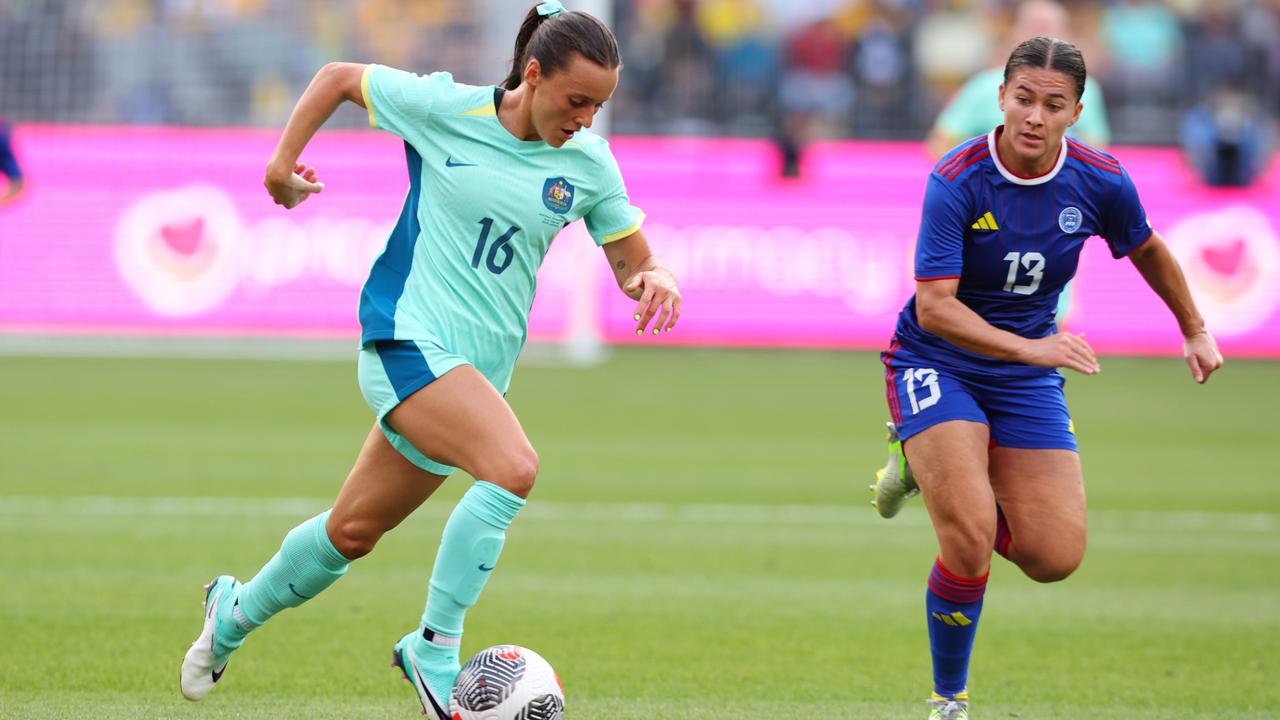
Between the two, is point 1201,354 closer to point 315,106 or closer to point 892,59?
point 315,106

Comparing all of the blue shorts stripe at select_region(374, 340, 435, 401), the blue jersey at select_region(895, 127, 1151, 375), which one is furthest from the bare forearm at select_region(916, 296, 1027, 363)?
the blue shorts stripe at select_region(374, 340, 435, 401)

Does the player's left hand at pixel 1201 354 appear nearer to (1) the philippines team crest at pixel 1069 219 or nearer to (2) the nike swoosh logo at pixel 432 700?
(1) the philippines team crest at pixel 1069 219

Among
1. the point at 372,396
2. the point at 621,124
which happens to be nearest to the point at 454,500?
the point at 372,396

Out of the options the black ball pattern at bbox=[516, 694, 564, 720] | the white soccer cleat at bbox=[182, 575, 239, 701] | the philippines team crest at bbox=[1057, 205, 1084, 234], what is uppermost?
the philippines team crest at bbox=[1057, 205, 1084, 234]

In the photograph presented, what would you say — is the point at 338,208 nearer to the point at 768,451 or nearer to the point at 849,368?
the point at 849,368

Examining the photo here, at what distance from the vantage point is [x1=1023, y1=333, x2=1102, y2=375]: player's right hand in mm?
5145

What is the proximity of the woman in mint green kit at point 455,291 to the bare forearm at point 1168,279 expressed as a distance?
1712mm

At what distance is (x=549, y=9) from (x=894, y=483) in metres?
2.16

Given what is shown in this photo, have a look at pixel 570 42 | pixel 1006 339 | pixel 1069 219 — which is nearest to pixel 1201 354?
pixel 1069 219

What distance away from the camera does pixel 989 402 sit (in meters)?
5.66

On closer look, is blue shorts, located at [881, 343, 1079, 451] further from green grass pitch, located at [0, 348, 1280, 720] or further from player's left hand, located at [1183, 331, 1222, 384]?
green grass pitch, located at [0, 348, 1280, 720]

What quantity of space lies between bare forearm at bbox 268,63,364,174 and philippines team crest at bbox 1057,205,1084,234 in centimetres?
236

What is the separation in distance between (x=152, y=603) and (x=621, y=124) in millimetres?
16086

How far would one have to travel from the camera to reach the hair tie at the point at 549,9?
5.19 metres
